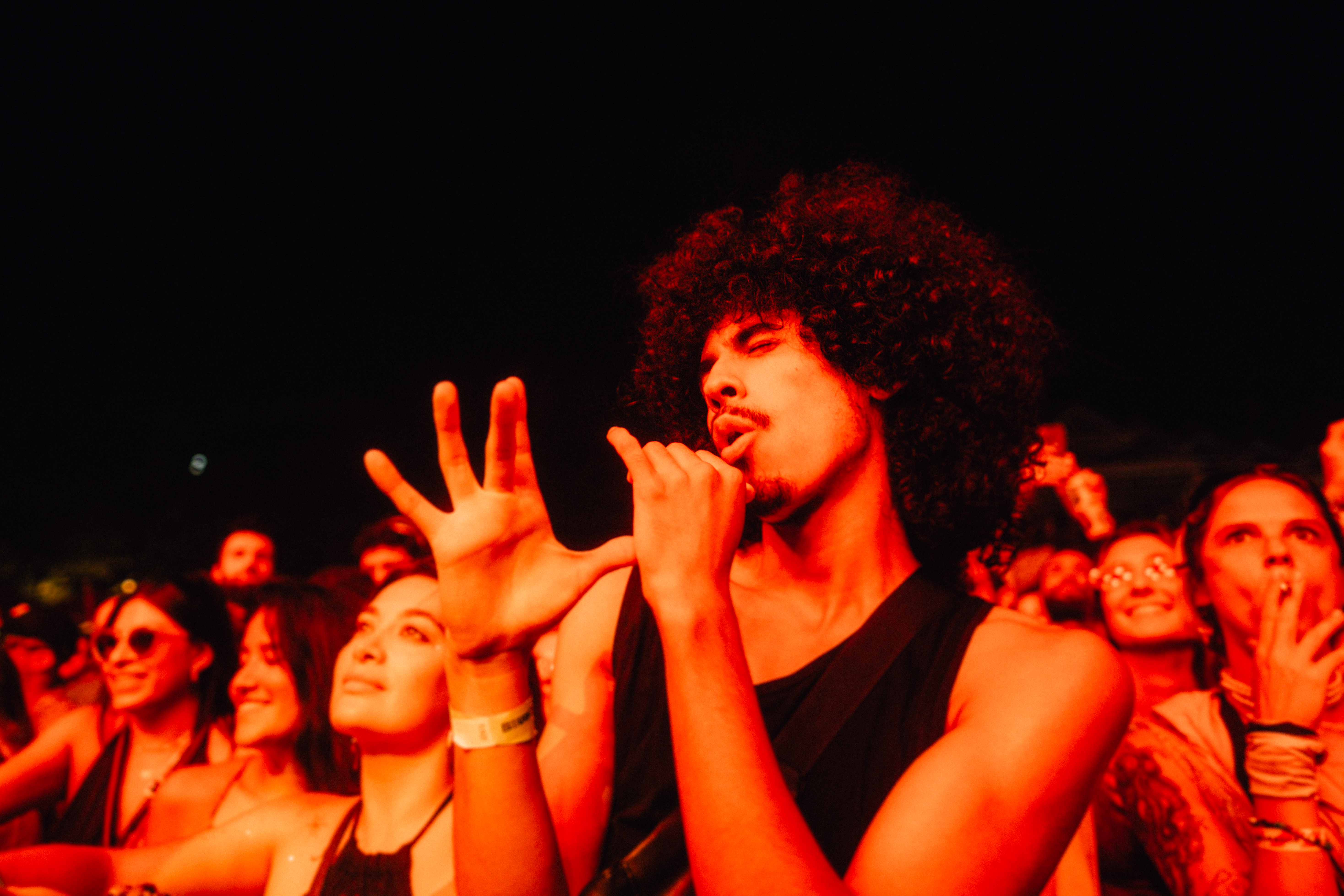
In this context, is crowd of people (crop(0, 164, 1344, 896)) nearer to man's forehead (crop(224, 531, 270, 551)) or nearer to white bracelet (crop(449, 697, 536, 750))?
white bracelet (crop(449, 697, 536, 750))

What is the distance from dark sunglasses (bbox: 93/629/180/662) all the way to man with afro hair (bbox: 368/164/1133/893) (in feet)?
10.3

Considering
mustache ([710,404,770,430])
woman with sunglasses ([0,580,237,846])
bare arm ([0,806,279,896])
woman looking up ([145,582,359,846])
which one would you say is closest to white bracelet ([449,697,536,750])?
mustache ([710,404,770,430])

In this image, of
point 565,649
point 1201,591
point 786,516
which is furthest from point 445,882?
point 1201,591

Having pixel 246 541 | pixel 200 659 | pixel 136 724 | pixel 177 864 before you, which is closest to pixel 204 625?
pixel 200 659

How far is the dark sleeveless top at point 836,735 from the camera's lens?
5.52 feet

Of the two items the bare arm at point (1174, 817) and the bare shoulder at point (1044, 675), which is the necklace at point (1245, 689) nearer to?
the bare arm at point (1174, 817)

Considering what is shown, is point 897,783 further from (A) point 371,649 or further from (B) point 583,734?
(A) point 371,649

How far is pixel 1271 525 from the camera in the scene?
308 cm

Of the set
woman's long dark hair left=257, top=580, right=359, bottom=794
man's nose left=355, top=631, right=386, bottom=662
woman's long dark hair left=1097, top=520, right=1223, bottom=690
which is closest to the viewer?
man's nose left=355, top=631, right=386, bottom=662

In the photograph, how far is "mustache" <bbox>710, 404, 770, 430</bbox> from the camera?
1.94 meters

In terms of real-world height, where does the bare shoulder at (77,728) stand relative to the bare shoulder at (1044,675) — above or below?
below

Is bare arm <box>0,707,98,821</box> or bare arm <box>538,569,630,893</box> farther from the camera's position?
bare arm <box>0,707,98,821</box>

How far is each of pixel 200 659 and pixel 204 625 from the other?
0.17 metres

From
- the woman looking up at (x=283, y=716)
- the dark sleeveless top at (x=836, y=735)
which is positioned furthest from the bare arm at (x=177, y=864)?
the dark sleeveless top at (x=836, y=735)
